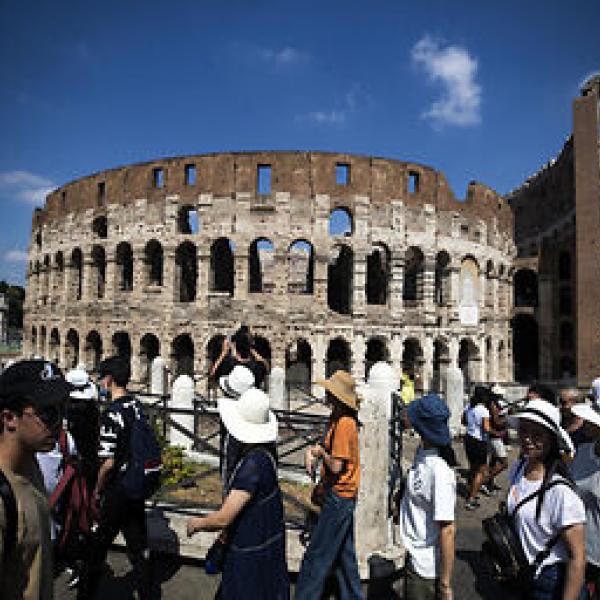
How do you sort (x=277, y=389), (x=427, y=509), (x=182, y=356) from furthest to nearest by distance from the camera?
(x=182, y=356) → (x=277, y=389) → (x=427, y=509)

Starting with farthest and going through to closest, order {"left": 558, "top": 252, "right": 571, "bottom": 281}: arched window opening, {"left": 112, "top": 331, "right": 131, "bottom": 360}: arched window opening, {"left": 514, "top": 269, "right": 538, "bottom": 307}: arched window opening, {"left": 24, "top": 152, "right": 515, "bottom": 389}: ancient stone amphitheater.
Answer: {"left": 514, "top": 269, "right": 538, "bottom": 307}: arched window opening, {"left": 558, "top": 252, "right": 571, "bottom": 281}: arched window opening, {"left": 112, "top": 331, "right": 131, "bottom": 360}: arched window opening, {"left": 24, "top": 152, "right": 515, "bottom": 389}: ancient stone amphitheater

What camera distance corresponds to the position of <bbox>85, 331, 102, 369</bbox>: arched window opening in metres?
21.1

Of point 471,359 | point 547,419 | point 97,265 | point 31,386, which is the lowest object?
point 471,359

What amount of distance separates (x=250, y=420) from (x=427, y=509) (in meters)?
1.30

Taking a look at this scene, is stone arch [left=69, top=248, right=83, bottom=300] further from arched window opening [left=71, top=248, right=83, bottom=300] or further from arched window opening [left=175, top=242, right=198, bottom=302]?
arched window opening [left=175, top=242, right=198, bottom=302]

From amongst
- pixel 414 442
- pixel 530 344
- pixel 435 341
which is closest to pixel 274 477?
pixel 414 442

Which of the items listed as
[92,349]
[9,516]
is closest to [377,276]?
[92,349]

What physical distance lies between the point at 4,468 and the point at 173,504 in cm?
387

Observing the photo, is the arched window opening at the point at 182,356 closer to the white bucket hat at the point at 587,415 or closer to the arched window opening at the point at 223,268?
the arched window opening at the point at 223,268

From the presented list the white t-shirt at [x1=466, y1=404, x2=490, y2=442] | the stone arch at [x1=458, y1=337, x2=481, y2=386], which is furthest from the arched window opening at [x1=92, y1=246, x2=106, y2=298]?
the white t-shirt at [x1=466, y1=404, x2=490, y2=442]

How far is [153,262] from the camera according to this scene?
71.0 ft

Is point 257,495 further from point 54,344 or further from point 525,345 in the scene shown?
point 525,345

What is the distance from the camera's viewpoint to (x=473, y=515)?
6.12 m

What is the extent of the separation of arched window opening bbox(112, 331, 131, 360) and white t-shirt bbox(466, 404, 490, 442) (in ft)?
56.6
